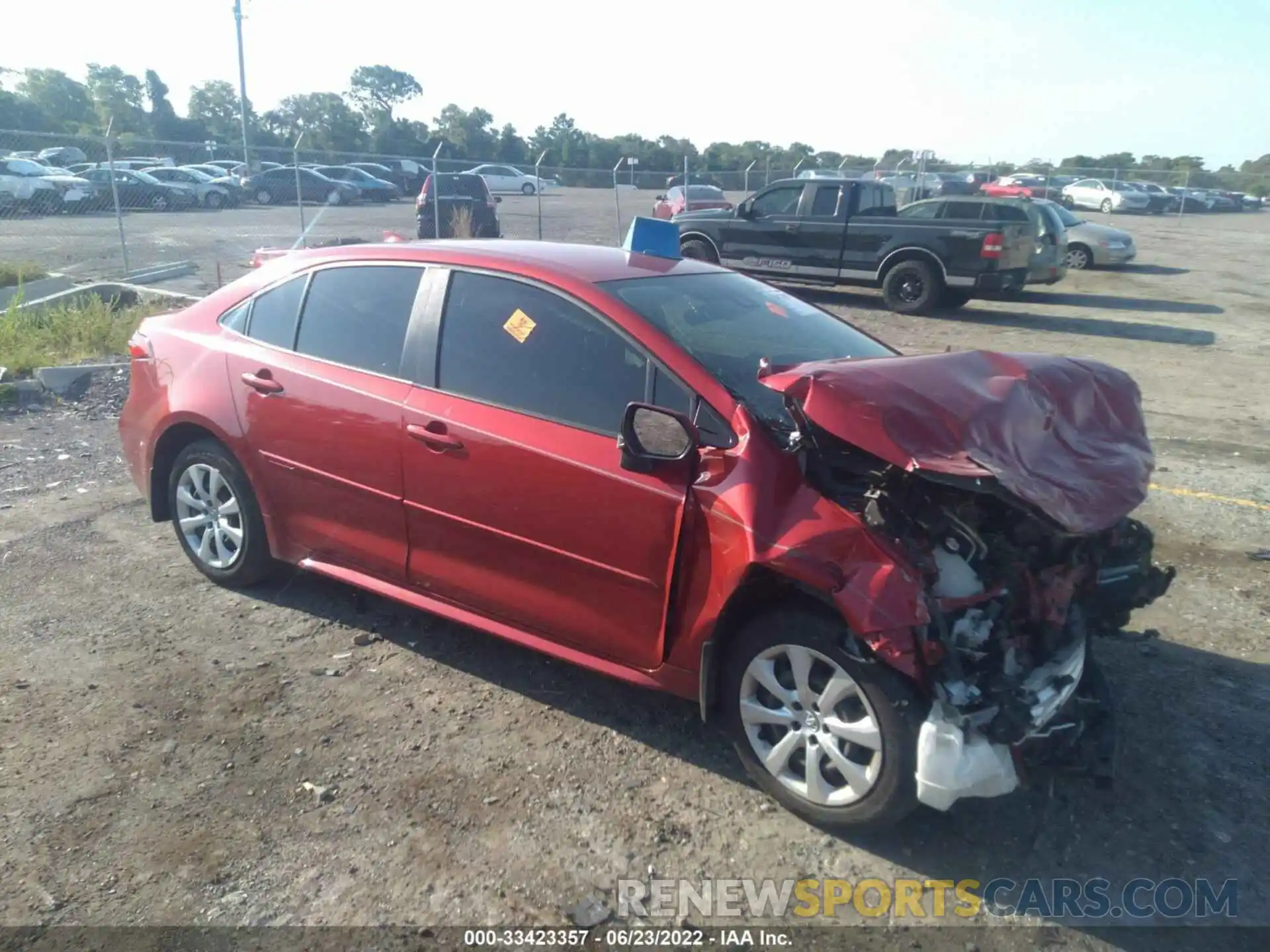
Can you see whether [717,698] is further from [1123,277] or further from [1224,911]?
[1123,277]

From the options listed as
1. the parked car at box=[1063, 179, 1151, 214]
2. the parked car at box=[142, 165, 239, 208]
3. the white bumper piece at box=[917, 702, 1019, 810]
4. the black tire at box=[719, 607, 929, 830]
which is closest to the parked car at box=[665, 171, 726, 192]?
the parked car at box=[142, 165, 239, 208]

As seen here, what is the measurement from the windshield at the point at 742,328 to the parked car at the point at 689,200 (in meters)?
19.2

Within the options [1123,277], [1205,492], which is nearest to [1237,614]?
[1205,492]

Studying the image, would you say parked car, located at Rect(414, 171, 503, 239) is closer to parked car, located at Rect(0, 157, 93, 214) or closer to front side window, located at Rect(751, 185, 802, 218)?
front side window, located at Rect(751, 185, 802, 218)

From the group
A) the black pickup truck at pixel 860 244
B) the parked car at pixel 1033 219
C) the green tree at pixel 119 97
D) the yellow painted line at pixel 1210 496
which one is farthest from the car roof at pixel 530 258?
the green tree at pixel 119 97

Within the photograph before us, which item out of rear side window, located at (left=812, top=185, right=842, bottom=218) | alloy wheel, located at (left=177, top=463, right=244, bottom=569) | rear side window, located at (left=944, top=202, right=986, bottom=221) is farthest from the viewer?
rear side window, located at (left=944, top=202, right=986, bottom=221)

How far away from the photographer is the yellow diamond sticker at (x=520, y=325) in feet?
12.7

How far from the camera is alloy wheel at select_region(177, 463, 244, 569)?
186 inches

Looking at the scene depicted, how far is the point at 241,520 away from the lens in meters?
4.68

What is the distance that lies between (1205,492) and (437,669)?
17.2 feet

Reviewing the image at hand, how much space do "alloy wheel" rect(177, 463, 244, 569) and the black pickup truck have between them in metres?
11.8

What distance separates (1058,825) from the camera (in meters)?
3.26

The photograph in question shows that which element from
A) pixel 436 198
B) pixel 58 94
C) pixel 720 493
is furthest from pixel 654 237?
pixel 58 94

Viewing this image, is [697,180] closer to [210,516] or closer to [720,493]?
[210,516]
